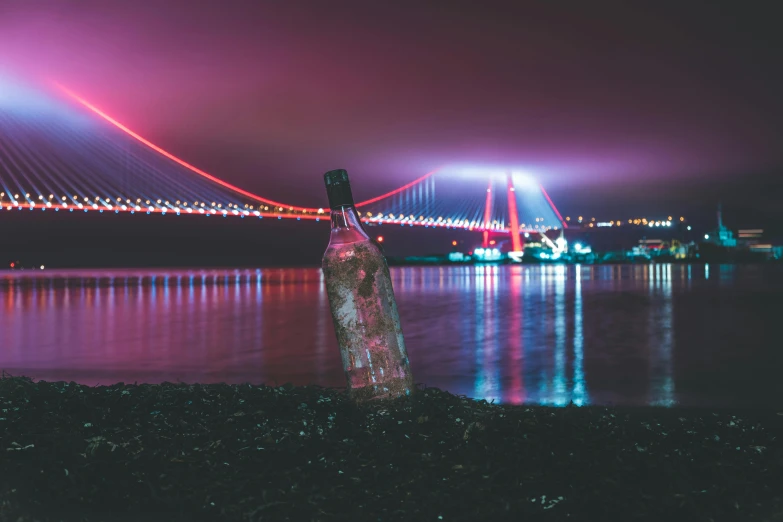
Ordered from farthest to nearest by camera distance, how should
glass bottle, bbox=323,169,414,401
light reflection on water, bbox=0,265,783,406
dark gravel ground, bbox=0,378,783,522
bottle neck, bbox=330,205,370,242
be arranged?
light reflection on water, bbox=0,265,783,406, bottle neck, bbox=330,205,370,242, glass bottle, bbox=323,169,414,401, dark gravel ground, bbox=0,378,783,522

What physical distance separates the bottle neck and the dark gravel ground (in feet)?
2.24

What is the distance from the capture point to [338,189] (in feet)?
10.1

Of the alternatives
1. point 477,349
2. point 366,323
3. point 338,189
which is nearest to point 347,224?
point 338,189

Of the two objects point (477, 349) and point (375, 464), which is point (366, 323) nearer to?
point (375, 464)

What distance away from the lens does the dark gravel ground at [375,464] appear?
191 centimetres

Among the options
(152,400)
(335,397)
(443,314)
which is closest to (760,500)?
(335,397)

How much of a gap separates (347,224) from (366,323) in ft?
1.47

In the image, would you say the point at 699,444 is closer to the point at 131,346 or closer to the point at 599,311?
the point at 131,346

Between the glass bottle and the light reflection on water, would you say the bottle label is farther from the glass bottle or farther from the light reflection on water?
the light reflection on water

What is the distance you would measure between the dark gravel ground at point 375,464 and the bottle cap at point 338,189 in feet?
2.73

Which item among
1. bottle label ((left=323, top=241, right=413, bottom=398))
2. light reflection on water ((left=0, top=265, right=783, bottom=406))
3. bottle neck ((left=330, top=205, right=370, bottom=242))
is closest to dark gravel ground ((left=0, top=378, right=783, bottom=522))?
bottle label ((left=323, top=241, right=413, bottom=398))

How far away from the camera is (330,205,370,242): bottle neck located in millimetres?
2961

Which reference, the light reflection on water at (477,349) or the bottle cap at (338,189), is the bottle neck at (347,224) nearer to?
the bottle cap at (338,189)

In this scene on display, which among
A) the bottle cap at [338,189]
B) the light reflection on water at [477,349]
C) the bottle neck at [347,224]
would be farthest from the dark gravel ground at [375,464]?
the light reflection on water at [477,349]
